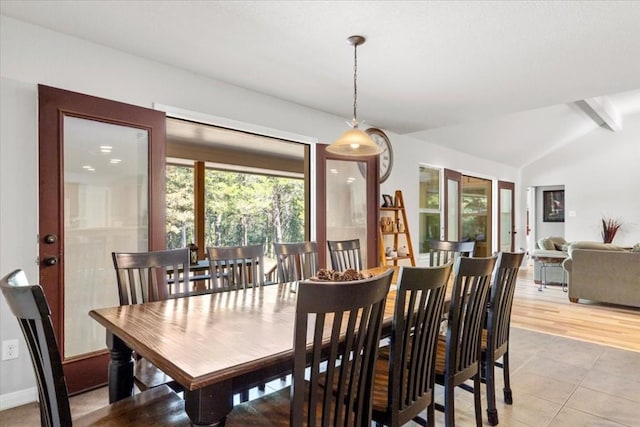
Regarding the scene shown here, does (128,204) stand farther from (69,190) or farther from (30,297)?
(30,297)

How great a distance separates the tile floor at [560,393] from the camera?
220cm

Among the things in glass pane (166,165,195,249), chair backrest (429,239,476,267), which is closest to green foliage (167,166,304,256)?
glass pane (166,165,195,249)

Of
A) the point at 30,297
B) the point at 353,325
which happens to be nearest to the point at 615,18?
the point at 353,325

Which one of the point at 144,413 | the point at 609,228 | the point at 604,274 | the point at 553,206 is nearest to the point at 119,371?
the point at 144,413

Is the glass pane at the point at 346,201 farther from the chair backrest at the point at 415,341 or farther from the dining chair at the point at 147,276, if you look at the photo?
the chair backrest at the point at 415,341

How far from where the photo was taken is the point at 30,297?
97cm

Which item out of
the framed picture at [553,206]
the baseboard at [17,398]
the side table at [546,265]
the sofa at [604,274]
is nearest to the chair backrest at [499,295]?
the baseboard at [17,398]

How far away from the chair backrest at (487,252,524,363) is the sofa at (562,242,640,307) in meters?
3.64

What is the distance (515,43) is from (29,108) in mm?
3332

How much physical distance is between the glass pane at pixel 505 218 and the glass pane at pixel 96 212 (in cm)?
806

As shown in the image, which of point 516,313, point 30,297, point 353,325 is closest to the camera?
point 30,297

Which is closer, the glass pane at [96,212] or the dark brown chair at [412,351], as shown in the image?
the dark brown chair at [412,351]

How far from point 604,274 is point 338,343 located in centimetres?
525

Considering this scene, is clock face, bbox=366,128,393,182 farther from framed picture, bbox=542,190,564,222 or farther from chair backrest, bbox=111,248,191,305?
framed picture, bbox=542,190,564,222
